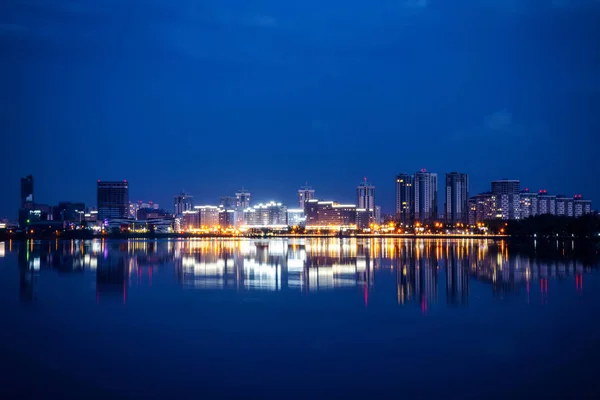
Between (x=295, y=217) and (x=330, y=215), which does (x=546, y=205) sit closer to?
(x=330, y=215)

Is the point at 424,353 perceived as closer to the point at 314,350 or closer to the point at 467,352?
the point at 467,352

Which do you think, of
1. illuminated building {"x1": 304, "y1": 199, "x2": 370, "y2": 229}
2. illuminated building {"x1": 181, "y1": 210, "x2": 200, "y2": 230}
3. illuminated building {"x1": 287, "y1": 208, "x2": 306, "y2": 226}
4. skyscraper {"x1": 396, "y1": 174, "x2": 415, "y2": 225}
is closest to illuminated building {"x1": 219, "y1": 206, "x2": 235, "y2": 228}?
illuminated building {"x1": 181, "y1": 210, "x2": 200, "y2": 230}

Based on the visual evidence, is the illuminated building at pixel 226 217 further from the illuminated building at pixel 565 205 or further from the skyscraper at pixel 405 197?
the illuminated building at pixel 565 205

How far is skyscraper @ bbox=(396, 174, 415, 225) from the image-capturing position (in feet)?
559

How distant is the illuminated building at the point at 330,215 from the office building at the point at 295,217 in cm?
672

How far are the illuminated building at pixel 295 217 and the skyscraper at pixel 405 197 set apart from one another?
31.6 m

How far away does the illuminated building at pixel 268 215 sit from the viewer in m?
188

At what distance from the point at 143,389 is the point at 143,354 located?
5.92 ft

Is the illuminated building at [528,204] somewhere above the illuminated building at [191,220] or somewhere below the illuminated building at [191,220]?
above

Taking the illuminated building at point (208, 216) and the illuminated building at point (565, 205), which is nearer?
the illuminated building at point (565, 205)

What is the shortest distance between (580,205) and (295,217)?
85019 mm

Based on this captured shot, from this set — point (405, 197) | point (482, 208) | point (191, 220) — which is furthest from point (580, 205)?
point (191, 220)

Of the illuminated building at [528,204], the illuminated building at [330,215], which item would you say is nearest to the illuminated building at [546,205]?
the illuminated building at [528,204]

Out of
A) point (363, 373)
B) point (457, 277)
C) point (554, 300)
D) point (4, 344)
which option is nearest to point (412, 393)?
point (363, 373)
